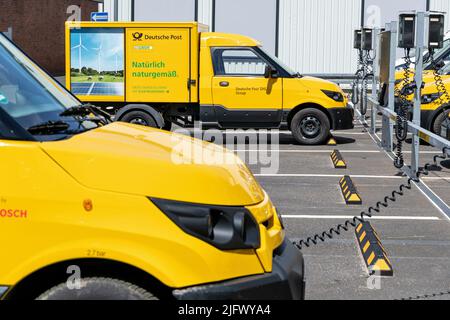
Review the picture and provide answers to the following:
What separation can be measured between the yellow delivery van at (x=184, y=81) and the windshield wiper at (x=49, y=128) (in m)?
11.1

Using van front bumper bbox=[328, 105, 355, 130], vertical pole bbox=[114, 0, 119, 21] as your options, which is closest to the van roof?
van front bumper bbox=[328, 105, 355, 130]

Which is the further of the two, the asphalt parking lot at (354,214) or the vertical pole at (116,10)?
the vertical pole at (116,10)

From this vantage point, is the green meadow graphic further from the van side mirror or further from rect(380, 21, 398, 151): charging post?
rect(380, 21, 398, 151): charging post

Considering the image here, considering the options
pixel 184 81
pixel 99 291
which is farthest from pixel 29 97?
pixel 184 81

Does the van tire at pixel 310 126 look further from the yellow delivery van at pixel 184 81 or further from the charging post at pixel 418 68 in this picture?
the charging post at pixel 418 68

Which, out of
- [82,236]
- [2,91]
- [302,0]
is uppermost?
[302,0]

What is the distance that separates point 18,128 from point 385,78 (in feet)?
37.8

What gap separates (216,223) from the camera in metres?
3.77

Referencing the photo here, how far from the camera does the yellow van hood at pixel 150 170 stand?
12.0 feet

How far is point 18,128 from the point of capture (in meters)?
3.78

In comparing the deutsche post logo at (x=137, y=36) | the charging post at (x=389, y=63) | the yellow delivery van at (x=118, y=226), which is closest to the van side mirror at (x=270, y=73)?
the charging post at (x=389, y=63)
